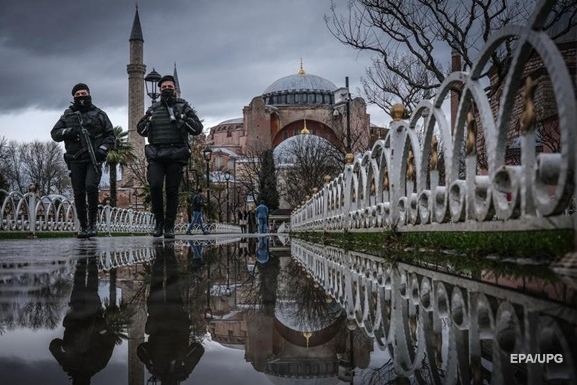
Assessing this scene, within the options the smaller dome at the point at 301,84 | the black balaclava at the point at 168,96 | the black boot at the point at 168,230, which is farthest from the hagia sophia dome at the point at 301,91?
the black balaclava at the point at 168,96

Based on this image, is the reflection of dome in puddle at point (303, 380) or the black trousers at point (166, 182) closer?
the reflection of dome in puddle at point (303, 380)

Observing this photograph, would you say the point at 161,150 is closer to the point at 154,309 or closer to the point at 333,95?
the point at 154,309

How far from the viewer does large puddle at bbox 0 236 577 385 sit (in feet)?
3.47

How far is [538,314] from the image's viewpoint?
1.47 m

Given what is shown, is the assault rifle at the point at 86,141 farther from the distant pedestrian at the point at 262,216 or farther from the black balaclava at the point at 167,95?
the distant pedestrian at the point at 262,216

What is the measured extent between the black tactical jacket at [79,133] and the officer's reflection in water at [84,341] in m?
7.62

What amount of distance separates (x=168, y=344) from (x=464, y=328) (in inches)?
26.6

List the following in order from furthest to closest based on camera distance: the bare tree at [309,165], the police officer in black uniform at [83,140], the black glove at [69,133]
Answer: the bare tree at [309,165]
the police officer in black uniform at [83,140]
the black glove at [69,133]

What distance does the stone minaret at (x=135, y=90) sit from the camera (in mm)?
71938

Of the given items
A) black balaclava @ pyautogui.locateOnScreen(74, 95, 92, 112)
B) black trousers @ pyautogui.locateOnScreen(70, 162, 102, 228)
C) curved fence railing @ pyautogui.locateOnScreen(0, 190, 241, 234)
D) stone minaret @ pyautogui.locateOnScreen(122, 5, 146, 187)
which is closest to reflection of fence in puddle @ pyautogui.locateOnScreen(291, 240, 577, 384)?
black trousers @ pyautogui.locateOnScreen(70, 162, 102, 228)

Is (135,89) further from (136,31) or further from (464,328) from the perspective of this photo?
(464,328)

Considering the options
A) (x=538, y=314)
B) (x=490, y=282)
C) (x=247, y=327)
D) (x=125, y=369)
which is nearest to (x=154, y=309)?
(x=247, y=327)

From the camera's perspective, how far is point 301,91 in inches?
3346

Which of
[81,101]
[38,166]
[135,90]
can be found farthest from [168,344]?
[135,90]
